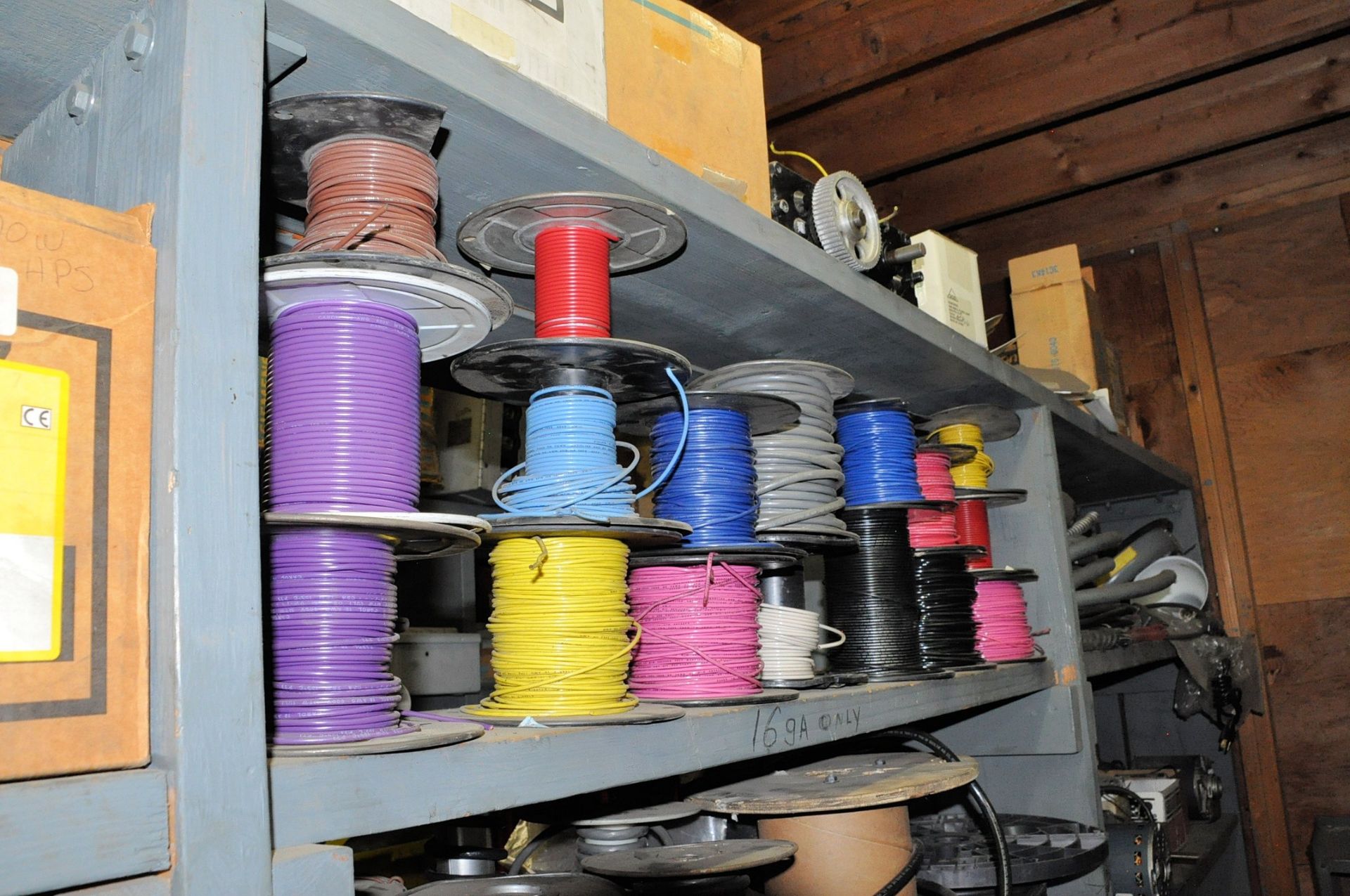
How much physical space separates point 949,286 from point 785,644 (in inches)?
47.6

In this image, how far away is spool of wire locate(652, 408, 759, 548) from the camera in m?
1.69

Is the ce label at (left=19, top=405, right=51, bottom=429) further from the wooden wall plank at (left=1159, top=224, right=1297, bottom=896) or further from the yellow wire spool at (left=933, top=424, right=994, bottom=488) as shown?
the wooden wall plank at (left=1159, top=224, right=1297, bottom=896)

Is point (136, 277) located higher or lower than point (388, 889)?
higher

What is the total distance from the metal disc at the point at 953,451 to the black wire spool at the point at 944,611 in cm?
24

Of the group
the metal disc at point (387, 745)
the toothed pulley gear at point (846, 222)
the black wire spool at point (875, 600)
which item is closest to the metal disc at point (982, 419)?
the black wire spool at point (875, 600)

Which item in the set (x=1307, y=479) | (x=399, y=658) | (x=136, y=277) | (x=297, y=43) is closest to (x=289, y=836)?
(x=136, y=277)

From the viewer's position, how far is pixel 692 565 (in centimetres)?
166

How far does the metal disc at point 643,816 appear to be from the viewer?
5.76 ft

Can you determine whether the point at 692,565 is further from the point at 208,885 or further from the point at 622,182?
the point at 208,885

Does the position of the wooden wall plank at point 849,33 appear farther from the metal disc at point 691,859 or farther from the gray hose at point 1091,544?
the metal disc at point 691,859

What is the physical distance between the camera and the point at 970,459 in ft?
8.80

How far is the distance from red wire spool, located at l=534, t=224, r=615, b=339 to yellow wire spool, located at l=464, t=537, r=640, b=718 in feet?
0.96

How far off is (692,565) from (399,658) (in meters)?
1.78

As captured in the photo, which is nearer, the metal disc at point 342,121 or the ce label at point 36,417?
the ce label at point 36,417
